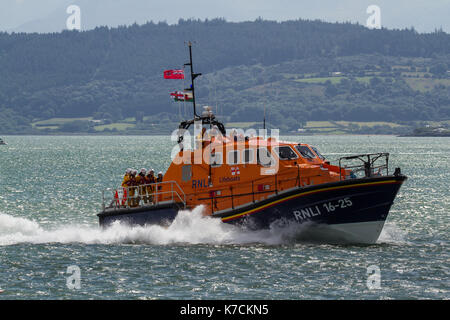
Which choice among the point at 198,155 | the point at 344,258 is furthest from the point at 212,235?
the point at 344,258

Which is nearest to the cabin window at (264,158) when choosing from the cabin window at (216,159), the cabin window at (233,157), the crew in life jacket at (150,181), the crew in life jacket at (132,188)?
the cabin window at (233,157)

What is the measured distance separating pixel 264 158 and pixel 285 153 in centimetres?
65

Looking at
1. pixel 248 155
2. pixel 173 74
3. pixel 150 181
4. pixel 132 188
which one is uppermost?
pixel 173 74

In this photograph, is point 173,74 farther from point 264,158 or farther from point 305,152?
point 305,152

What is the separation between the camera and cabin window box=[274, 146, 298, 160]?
2194 cm

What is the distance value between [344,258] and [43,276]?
8125mm

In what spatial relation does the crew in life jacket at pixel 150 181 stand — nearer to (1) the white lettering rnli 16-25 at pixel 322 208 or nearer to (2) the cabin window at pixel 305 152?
(2) the cabin window at pixel 305 152

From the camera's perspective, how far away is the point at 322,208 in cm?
2116

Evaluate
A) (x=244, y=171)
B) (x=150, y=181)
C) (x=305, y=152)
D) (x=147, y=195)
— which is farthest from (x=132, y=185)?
(x=305, y=152)

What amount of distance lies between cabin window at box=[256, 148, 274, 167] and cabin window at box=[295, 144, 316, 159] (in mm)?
914

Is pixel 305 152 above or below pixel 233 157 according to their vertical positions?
above

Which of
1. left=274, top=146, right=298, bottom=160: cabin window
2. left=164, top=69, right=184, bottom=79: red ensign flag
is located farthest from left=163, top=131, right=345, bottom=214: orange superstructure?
left=164, top=69, right=184, bottom=79: red ensign flag

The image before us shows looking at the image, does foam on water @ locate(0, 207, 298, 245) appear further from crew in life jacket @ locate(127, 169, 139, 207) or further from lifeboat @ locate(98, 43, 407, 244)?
crew in life jacket @ locate(127, 169, 139, 207)

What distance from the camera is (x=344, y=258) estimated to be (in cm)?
2022
